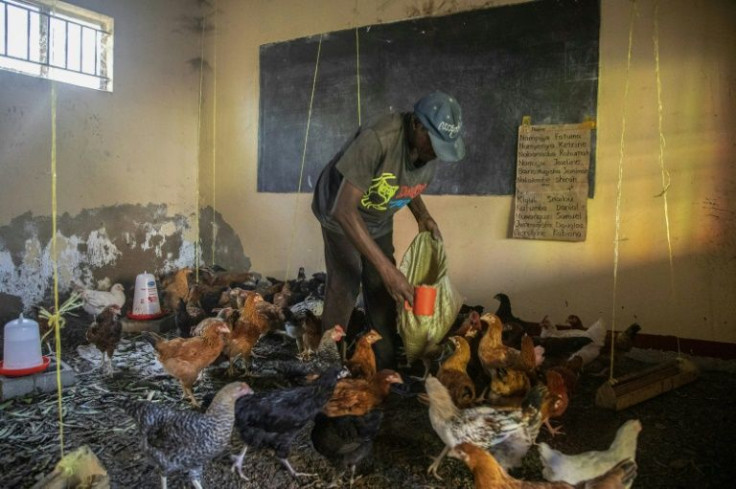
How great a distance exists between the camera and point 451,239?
15.5 feet

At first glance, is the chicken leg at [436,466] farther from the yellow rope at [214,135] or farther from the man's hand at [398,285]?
the yellow rope at [214,135]

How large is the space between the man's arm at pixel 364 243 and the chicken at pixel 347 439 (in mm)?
604

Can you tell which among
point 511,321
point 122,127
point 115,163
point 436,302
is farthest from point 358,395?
point 122,127

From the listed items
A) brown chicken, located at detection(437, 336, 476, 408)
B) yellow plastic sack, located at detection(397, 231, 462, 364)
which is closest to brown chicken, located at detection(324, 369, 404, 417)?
brown chicken, located at detection(437, 336, 476, 408)

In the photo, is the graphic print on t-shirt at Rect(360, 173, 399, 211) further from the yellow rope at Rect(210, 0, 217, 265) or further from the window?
the yellow rope at Rect(210, 0, 217, 265)

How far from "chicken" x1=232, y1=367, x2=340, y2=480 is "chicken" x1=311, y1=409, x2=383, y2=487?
11 centimetres

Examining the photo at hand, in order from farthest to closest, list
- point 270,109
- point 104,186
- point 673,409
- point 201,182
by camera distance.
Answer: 1. point 201,182
2. point 270,109
3. point 104,186
4. point 673,409

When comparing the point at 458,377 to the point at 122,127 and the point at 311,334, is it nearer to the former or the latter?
the point at 311,334

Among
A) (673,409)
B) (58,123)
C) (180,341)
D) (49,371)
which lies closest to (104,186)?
(58,123)

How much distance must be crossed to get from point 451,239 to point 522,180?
0.89 metres

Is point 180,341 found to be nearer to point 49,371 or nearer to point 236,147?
point 49,371

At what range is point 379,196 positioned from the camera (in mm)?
2771

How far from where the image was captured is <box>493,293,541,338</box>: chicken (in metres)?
3.68

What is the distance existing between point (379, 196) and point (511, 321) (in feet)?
6.09
